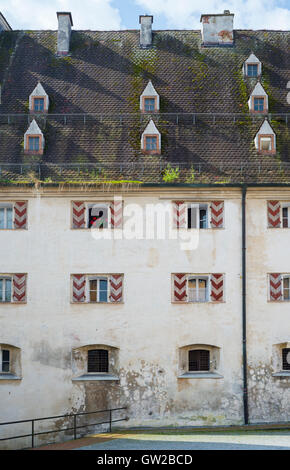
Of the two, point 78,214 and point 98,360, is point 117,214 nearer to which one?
point 78,214

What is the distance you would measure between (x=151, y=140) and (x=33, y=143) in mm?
4776

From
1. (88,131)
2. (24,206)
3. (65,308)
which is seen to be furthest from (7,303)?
(88,131)

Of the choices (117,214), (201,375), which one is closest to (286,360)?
(201,375)

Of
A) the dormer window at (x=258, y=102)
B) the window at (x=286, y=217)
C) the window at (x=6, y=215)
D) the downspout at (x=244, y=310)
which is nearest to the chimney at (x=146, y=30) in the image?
the dormer window at (x=258, y=102)

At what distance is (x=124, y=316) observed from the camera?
2139 cm

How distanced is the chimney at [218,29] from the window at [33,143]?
9.77 m

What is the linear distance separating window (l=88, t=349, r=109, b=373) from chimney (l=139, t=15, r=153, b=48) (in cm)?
1464

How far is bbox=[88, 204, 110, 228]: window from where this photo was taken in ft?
72.3

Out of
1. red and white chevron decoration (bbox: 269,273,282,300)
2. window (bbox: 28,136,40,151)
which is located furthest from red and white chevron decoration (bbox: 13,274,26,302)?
red and white chevron decoration (bbox: 269,273,282,300)

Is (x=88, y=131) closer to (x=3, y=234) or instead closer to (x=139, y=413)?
(x=3, y=234)

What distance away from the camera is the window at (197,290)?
21609 mm

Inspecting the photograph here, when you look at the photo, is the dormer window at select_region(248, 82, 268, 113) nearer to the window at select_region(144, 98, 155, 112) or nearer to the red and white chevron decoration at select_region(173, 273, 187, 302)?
the window at select_region(144, 98, 155, 112)

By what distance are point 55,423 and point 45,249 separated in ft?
21.1

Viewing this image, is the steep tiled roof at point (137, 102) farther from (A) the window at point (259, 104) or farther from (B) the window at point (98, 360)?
(B) the window at point (98, 360)
